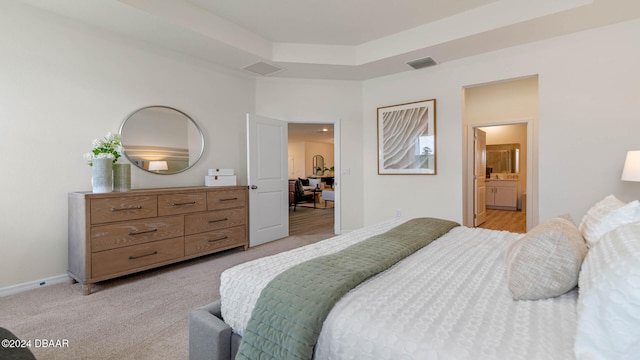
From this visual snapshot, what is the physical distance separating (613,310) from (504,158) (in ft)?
26.2

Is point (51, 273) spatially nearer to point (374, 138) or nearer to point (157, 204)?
point (157, 204)

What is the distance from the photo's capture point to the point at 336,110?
189 inches

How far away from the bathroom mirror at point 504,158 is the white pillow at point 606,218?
674cm

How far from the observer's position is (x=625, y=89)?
294cm

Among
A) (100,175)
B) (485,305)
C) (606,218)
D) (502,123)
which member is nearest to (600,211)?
(606,218)

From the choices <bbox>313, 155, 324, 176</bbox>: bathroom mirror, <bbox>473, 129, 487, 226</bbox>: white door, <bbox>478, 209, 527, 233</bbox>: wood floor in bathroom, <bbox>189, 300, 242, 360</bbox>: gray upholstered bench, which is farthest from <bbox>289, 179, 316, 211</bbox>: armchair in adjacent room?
<bbox>189, 300, 242, 360</bbox>: gray upholstered bench

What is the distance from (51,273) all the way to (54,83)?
181 cm

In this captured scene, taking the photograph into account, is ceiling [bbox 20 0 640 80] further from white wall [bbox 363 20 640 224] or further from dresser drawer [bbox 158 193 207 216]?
dresser drawer [bbox 158 193 207 216]

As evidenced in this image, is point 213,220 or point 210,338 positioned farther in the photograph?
point 213,220

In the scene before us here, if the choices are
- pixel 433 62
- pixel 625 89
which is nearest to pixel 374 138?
pixel 433 62

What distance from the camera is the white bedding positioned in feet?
2.77

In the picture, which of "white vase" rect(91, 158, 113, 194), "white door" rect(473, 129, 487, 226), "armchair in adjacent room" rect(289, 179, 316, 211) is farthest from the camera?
"armchair in adjacent room" rect(289, 179, 316, 211)

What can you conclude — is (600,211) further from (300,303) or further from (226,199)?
(226,199)

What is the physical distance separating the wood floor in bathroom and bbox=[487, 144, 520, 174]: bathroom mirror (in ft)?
3.93
